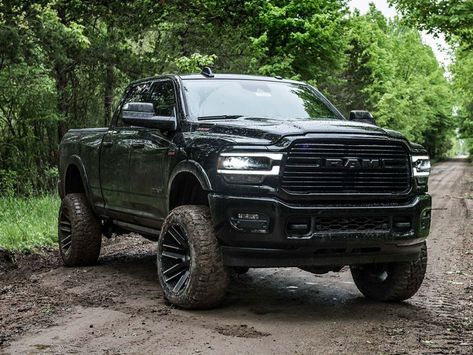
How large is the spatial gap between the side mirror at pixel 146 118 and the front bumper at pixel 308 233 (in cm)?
120

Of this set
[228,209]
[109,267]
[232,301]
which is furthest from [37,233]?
[228,209]

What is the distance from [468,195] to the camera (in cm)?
2316

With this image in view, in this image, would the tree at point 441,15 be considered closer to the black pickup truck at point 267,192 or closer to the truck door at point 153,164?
the black pickup truck at point 267,192

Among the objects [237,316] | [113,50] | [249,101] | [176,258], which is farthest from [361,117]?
[113,50]

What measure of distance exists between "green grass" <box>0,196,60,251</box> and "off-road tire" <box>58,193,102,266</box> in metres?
1.43

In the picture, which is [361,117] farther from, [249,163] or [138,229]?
[138,229]

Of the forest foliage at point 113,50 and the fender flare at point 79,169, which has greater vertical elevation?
the forest foliage at point 113,50

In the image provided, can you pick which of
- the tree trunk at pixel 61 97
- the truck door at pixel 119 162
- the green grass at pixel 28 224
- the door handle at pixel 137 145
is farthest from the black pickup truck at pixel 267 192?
the tree trunk at pixel 61 97

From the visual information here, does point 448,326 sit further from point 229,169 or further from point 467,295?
point 229,169

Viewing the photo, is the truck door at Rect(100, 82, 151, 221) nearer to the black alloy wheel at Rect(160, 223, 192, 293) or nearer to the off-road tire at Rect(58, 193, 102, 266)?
the off-road tire at Rect(58, 193, 102, 266)

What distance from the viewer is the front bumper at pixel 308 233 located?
17.0 ft

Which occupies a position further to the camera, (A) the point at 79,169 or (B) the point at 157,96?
(A) the point at 79,169

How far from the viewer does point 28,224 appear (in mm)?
10742

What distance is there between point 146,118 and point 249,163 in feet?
4.75
